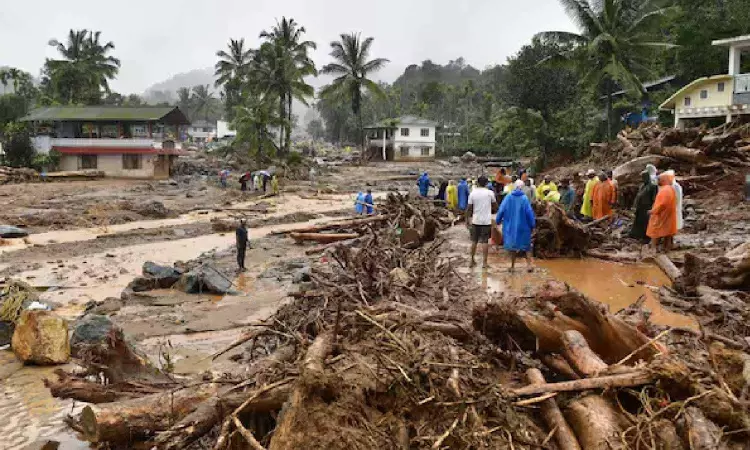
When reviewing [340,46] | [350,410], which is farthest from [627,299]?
[340,46]

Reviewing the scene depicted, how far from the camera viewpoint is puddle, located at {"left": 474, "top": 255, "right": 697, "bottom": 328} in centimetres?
764

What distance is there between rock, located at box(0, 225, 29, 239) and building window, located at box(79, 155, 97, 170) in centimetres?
2129

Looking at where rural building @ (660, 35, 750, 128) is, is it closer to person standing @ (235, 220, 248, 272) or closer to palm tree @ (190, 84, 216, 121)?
person standing @ (235, 220, 248, 272)

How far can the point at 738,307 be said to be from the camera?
20.4 ft

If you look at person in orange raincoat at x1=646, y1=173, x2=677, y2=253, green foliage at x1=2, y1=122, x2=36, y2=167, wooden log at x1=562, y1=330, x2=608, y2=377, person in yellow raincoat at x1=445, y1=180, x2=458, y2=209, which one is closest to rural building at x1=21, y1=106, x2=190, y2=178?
green foliage at x1=2, y1=122, x2=36, y2=167

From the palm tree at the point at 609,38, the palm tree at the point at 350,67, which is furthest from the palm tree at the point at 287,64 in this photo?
the palm tree at the point at 609,38

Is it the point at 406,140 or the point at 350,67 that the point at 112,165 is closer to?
the point at 350,67

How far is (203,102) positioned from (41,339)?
3997 inches

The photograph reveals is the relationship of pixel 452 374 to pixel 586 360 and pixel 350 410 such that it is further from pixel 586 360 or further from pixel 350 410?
pixel 586 360

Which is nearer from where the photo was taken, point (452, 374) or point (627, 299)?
point (452, 374)

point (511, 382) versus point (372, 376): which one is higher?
point (372, 376)

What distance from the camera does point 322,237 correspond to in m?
17.2

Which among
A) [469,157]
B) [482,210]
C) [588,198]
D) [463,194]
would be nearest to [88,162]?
[463,194]

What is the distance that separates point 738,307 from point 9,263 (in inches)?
635
